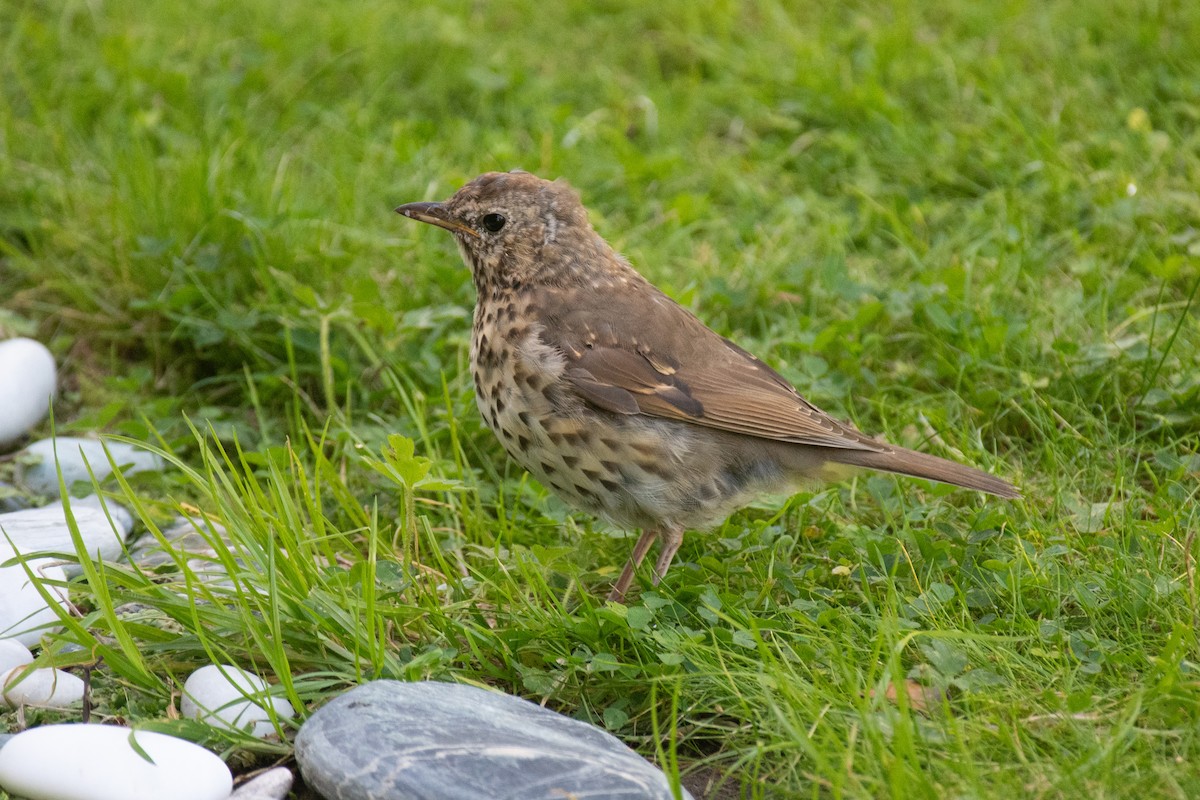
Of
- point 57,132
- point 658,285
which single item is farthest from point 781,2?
point 57,132

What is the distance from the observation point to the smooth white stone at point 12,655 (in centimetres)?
344

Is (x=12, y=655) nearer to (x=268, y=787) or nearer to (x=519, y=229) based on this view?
(x=268, y=787)

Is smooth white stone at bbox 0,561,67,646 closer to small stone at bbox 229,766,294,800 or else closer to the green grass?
the green grass

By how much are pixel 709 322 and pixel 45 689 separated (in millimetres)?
2889

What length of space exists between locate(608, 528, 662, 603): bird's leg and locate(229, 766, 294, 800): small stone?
113 centimetres

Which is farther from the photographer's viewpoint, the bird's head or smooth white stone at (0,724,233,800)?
the bird's head

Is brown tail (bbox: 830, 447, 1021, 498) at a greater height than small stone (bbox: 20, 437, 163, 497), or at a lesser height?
lesser

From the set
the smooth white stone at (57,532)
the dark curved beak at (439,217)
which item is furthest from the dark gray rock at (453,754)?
the dark curved beak at (439,217)

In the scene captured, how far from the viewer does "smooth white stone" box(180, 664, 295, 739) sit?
3221 millimetres

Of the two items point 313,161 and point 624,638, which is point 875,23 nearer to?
point 313,161

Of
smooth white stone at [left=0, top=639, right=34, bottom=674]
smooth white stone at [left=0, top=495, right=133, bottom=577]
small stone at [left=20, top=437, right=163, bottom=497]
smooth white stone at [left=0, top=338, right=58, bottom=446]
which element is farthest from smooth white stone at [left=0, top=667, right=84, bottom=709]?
smooth white stone at [left=0, top=338, right=58, bottom=446]

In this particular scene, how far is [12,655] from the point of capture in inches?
136

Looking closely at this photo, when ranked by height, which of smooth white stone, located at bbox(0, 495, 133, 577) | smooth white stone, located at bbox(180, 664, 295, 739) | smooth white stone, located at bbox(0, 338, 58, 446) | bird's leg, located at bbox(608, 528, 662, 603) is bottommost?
bird's leg, located at bbox(608, 528, 662, 603)

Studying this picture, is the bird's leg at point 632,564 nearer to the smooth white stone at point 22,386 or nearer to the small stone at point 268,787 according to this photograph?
the small stone at point 268,787
